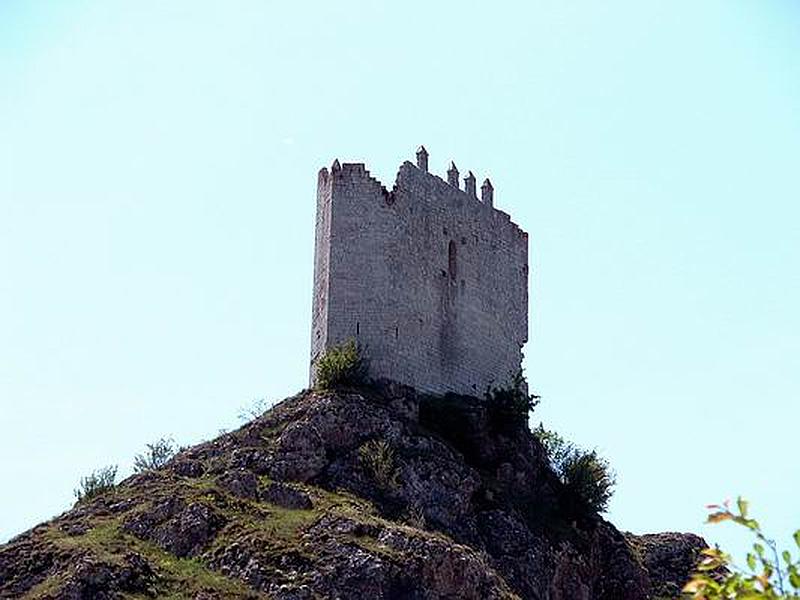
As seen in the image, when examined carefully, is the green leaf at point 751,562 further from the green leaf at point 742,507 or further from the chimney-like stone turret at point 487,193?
the chimney-like stone turret at point 487,193

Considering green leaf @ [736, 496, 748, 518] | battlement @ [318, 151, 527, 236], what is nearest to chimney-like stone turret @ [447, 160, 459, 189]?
battlement @ [318, 151, 527, 236]

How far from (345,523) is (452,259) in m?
14.2

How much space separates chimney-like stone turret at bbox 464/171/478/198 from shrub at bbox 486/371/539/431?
737cm

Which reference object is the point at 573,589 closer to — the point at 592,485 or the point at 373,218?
the point at 592,485

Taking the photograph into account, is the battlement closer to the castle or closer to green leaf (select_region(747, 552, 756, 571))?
the castle

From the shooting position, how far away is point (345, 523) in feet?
129

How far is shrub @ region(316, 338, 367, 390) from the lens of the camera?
45.4 metres

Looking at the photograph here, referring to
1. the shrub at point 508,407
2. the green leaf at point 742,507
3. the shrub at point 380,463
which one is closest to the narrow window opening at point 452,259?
the shrub at point 508,407

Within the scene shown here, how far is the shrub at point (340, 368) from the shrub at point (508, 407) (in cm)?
569

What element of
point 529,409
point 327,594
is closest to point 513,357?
point 529,409

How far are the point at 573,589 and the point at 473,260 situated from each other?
41.7 ft

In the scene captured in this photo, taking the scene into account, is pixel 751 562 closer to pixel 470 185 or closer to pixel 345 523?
pixel 345 523

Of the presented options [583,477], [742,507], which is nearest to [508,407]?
[583,477]

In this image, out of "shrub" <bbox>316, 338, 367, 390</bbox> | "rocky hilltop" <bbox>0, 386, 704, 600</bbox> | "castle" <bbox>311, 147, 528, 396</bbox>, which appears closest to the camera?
"rocky hilltop" <bbox>0, 386, 704, 600</bbox>
